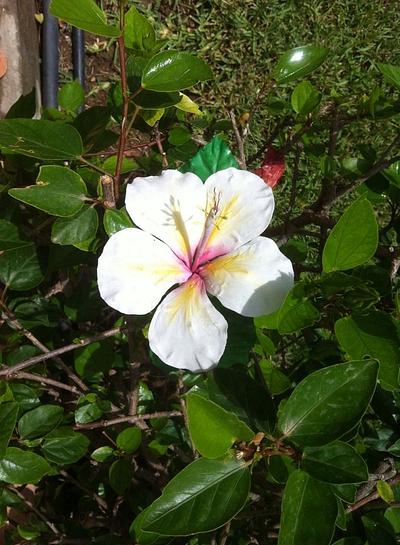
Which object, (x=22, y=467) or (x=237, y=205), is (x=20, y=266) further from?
(x=237, y=205)

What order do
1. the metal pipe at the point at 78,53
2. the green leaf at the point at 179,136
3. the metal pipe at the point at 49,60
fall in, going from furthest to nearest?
the metal pipe at the point at 78,53
the metal pipe at the point at 49,60
the green leaf at the point at 179,136

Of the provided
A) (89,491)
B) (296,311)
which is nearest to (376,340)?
(296,311)

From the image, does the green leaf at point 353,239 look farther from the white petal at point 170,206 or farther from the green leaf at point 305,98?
the green leaf at point 305,98

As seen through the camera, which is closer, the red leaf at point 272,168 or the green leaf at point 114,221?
the green leaf at point 114,221

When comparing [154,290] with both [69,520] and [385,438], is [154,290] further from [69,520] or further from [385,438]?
[69,520]

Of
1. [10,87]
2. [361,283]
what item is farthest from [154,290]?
[10,87]

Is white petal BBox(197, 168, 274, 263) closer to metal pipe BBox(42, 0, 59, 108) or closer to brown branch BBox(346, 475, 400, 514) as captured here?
brown branch BBox(346, 475, 400, 514)

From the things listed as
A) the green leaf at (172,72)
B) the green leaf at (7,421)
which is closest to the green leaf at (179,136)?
the green leaf at (172,72)

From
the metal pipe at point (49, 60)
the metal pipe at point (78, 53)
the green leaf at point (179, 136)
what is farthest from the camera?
the metal pipe at point (78, 53)
